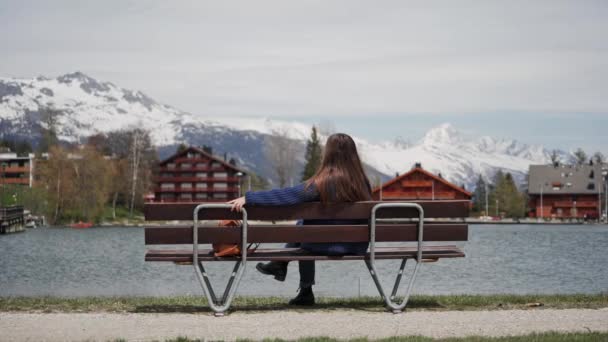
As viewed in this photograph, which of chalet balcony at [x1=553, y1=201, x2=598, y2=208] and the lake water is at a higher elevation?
the lake water

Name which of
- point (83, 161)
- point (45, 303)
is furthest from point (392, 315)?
point (83, 161)

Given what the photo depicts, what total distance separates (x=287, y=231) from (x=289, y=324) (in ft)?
4.01

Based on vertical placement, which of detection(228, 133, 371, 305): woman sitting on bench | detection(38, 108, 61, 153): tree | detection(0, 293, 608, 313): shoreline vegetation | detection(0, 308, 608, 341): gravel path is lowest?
detection(0, 293, 608, 313): shoreline vegetation

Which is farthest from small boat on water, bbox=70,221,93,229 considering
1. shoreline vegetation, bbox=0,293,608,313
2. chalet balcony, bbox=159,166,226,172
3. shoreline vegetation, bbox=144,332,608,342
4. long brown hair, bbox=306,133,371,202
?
shoreline vegetation, bbox=144,332,608,342

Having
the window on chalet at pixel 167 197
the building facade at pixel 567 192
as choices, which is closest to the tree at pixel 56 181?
the window on chalet at pixel 167 197

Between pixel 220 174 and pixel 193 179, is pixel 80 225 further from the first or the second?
pixel 220 174

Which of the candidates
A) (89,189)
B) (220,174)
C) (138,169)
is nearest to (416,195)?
(220,174)

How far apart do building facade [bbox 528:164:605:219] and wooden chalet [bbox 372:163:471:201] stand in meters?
22.9

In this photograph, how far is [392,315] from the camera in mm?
9508

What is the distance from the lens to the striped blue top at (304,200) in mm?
9562

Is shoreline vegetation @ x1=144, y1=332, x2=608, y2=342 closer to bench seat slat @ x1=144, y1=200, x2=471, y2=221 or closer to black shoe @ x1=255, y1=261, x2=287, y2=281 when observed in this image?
bench seat slat @ x1=144, y1=200, x2=471, y2=221

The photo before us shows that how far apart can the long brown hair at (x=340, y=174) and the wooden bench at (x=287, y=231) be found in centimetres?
13

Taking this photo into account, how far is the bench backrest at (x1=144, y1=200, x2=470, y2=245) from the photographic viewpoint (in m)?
9.55

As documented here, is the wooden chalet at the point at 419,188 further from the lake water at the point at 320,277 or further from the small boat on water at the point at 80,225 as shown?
the lake water at the point at 320,277
